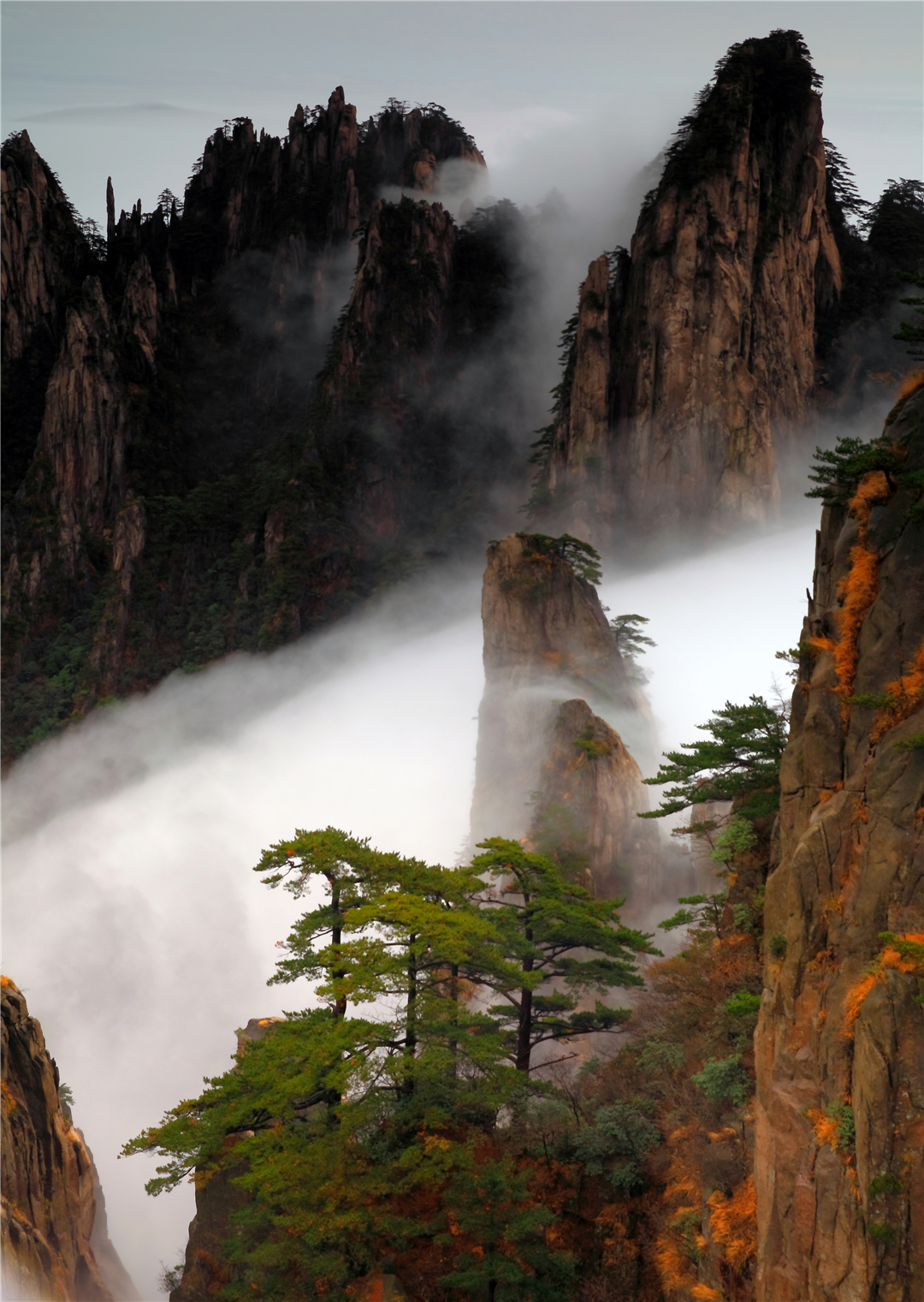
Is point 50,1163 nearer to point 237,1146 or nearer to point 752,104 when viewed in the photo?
point 237,1146

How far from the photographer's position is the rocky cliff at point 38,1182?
2803 cm

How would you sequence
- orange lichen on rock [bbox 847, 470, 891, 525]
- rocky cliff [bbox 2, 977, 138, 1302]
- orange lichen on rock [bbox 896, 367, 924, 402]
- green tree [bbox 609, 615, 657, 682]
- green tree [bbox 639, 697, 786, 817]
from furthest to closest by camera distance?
green tree [bbox 609, 615, 657, 682] < rocky cliff [bbox 2, 977, 138, 1302] < green tree [bbox 639, 697, 786, 817] < orange lichen on rock [bbox 896, 367, 924, 402] < orange lichen on rock [bbox 847, 470, 891, 525]

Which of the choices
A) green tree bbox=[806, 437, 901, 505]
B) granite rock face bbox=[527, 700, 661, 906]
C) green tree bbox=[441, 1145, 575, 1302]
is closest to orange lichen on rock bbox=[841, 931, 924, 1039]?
green tree bbox=[806, 437, 901, 505]

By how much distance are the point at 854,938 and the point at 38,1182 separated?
26194mm

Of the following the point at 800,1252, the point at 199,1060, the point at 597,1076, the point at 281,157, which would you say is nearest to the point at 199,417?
the point at 281,157

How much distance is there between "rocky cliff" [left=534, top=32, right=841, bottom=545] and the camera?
64.9 metres

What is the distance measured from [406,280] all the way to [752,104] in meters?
39.0

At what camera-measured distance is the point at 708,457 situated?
215 ft

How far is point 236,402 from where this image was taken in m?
111

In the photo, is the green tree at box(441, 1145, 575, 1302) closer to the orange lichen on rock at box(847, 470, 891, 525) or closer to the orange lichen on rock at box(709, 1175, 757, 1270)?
the orange lichen on rock at box(709, 1175, 757, 1270)

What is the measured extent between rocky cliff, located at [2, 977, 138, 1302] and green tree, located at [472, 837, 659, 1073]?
45.4ft

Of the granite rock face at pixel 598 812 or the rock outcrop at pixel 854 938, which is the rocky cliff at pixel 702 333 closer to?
the granite rock face at pixel 598 812

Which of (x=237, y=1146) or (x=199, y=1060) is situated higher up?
(x=199, y=1060)

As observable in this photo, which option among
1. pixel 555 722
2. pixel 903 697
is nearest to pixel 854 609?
pixel 903 697
